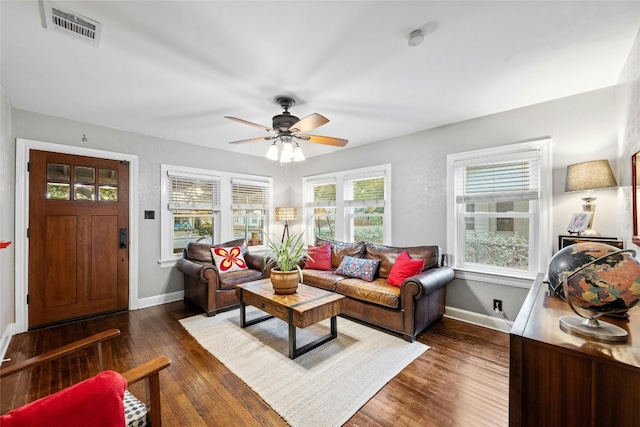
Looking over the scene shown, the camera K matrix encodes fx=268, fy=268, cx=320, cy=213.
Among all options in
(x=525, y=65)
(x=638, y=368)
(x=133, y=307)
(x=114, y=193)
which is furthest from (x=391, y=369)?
(x=114, y=193)

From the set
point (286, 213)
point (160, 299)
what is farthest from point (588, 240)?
point (160, 299)

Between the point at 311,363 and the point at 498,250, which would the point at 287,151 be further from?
the point at 498,250

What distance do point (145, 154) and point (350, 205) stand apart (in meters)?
3.35

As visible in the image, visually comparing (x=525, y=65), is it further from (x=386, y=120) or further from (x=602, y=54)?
(x=386, y=120)

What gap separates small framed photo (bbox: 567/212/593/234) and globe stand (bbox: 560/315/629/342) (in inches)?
70.0

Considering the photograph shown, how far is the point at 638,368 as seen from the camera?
0.91 metres

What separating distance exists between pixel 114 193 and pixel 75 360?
85.0 inches

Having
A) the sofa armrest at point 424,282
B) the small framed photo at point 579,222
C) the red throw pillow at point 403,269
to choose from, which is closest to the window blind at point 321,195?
the red throw pillow at point 403,269

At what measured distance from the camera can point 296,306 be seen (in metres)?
2.55

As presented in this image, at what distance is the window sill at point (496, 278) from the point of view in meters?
3.01

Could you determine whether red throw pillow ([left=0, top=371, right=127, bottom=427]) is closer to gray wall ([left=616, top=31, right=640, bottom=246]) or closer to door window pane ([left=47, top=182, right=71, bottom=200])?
gray wall ([left=616, top=31, right=640, bottom=246])

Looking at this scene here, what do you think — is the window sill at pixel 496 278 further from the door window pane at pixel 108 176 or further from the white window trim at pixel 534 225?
the door window pane at pixel 108 176

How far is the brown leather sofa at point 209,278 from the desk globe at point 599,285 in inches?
137

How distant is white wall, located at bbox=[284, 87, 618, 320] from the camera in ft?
8.50
